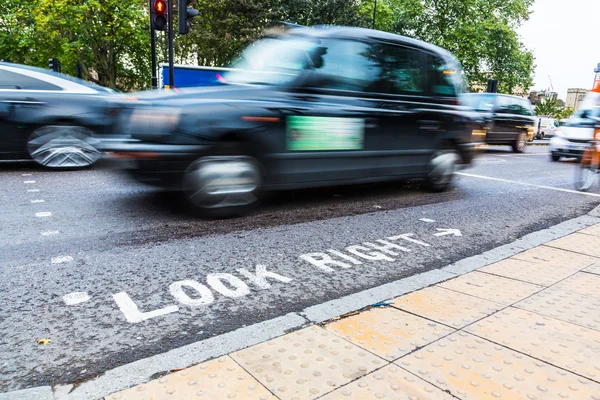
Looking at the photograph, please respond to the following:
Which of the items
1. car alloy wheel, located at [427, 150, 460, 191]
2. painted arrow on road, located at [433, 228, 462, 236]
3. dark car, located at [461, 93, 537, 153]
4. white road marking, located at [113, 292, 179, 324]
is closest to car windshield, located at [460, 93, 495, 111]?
dark car, located at [461, 93, 537, 153]

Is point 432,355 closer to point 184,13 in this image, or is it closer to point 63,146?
point 63,146

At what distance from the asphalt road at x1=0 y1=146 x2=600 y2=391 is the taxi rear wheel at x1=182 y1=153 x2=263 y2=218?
0.16 metres

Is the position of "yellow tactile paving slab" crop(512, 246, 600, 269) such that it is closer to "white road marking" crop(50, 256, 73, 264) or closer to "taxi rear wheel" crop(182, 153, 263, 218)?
"taxi rear wheel" crop(182, 153, 263, 218)

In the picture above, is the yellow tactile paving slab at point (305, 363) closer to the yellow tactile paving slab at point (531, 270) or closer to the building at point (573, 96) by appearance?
the yellow tactile paving slab at point (531, 270)

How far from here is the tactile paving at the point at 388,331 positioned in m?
2.43

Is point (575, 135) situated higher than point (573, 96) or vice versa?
point (573, 96)

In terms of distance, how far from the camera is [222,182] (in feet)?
16.2

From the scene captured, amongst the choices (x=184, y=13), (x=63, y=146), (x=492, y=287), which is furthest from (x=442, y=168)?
(x=184, y=13)

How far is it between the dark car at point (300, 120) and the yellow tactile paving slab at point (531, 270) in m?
2.41

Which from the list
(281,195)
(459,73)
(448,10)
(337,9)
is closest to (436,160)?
(459,73)

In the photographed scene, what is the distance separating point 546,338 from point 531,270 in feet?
4.35

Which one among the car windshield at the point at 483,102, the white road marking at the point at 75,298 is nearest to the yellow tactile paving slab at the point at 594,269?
the white road marking at the point at 75,298

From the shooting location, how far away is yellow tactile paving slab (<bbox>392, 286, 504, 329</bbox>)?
2789 millimetres

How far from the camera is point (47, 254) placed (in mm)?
3766
